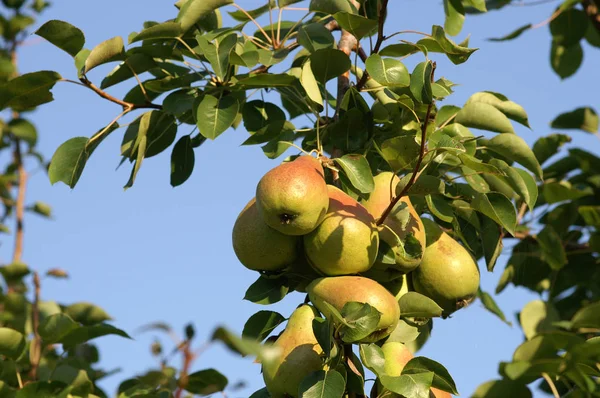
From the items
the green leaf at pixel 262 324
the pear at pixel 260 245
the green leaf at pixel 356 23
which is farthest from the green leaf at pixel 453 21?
the green leaf at pixel 262 324

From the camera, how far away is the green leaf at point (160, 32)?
221 centimetres

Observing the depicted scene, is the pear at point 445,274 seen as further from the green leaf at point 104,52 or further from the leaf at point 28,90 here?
the leaf at point 28,90

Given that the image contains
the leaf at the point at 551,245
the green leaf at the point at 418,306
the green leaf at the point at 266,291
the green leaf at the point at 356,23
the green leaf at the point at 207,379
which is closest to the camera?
the green leaf at the point at 418,306

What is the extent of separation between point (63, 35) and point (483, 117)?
3.93 feet

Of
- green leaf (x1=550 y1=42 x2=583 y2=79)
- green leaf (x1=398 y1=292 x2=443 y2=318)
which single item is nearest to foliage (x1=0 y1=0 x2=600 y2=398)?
green leaf (x1=398 y1=292 x2=443 y2=318)

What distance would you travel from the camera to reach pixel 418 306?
71.3 inches

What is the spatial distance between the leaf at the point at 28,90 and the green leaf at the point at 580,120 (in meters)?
1.99

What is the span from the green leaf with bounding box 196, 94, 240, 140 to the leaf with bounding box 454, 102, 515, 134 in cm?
62

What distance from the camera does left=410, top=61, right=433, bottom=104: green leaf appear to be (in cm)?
171

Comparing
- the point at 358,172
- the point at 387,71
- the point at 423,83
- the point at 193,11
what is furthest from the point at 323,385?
the point at 193,11

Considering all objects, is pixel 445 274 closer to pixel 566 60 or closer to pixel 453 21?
pixel 453 21

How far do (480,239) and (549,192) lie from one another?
675 mm

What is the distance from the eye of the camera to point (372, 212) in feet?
6.25

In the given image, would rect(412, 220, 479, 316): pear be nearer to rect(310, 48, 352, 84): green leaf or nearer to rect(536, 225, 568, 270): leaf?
rect(310, 48, 352, 84): green leaf
